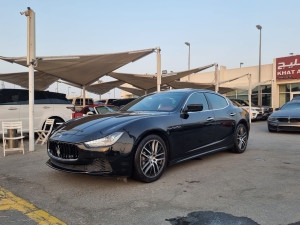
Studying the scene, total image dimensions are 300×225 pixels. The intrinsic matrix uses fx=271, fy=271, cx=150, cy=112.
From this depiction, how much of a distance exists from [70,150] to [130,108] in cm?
183

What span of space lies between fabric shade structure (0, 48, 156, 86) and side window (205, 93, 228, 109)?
4.98 m

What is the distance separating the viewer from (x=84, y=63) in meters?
11.0

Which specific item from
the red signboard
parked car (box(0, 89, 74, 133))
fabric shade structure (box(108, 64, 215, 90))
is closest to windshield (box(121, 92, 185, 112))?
parked car (box(0, 89, 74, 133))

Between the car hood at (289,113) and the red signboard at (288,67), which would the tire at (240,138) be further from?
the red signboard at (288,67)

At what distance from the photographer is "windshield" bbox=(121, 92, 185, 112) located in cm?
498

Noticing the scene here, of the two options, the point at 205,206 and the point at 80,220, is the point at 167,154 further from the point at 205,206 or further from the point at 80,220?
the point at 80,220

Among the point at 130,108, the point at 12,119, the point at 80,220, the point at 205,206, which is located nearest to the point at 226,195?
the point at 205,206

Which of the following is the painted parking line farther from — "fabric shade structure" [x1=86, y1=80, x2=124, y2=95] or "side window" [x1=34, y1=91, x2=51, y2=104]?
"fabric shade structure" [x1=86, y1=80, x2=124, y2=95]

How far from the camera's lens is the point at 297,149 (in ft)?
22.7

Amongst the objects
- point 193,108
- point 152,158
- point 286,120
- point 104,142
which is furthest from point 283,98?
point 104,142

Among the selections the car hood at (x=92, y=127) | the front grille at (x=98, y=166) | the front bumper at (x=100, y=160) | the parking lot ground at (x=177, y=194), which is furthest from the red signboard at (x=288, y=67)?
the front grille at (x=98, y=166)

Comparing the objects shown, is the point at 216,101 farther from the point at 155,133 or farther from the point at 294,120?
the point at 294,120

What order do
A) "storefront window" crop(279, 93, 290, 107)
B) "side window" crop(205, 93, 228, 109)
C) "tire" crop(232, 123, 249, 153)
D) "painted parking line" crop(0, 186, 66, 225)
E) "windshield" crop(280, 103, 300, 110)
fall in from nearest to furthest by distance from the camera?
"painted parking line" crop(0, 186, 66, 225), "side window" crop(205, 93, 228, 109), "tire" crop(232, 123, 249, 153), "windshield" crop(280, 103, 300, 110), "storefront window" crop(279, 93, 290, 107)

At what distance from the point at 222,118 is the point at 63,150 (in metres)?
3.33
